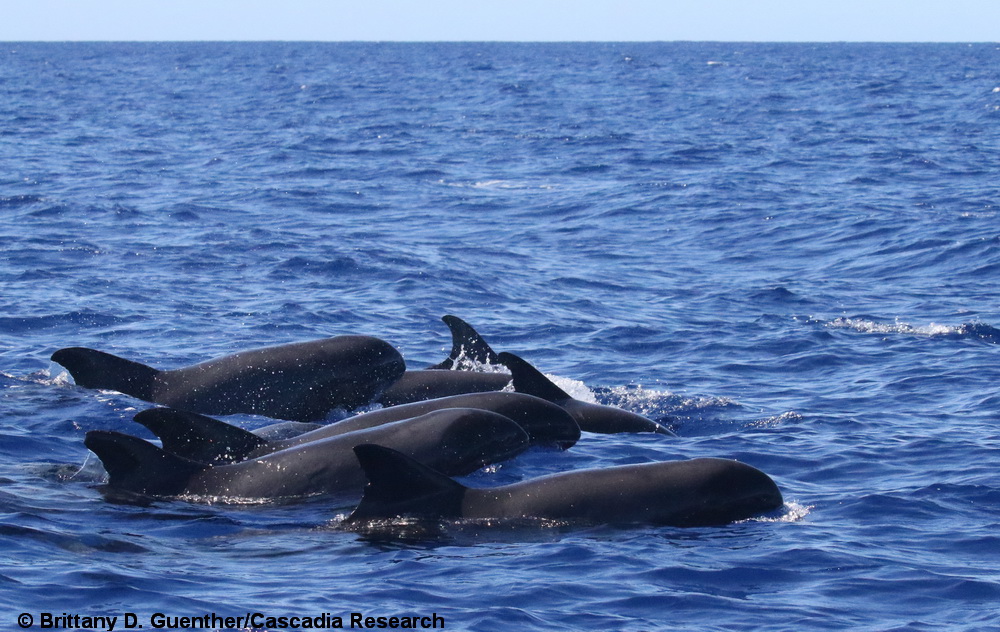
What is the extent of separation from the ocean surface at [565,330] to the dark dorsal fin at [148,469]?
0.98 ft

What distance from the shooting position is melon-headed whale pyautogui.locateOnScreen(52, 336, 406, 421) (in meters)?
13.9

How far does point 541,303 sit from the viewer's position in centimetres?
2105

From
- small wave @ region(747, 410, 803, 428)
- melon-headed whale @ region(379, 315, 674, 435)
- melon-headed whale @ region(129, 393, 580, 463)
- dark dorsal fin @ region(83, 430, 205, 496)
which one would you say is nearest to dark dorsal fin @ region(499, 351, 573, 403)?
melon-headed whale @ region(379, 315, 674, 435)

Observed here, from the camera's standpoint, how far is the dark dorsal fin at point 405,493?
988 cm

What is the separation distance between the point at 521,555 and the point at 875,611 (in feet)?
8.38

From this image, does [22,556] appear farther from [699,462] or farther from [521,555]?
[699,462]

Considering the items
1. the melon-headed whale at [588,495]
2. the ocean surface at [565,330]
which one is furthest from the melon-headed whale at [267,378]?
the melon-headed whale at [588,495]

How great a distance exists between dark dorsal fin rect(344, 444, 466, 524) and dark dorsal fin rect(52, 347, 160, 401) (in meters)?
4.85

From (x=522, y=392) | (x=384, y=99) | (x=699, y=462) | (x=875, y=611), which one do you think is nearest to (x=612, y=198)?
(x=522, y=392)

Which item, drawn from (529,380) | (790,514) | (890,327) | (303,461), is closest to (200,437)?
(303,461)

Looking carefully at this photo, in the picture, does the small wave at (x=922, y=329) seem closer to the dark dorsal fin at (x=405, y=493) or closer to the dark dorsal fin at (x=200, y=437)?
the dark dorsal fin at (x=405, y=493)

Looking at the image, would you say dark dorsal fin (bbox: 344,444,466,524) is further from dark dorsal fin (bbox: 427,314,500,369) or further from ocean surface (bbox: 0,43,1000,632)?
dark dorsal fin (bbox: 427,314,500,369)

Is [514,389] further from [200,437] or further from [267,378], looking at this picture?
[200,437]

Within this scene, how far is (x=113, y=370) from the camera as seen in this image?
14.1m
